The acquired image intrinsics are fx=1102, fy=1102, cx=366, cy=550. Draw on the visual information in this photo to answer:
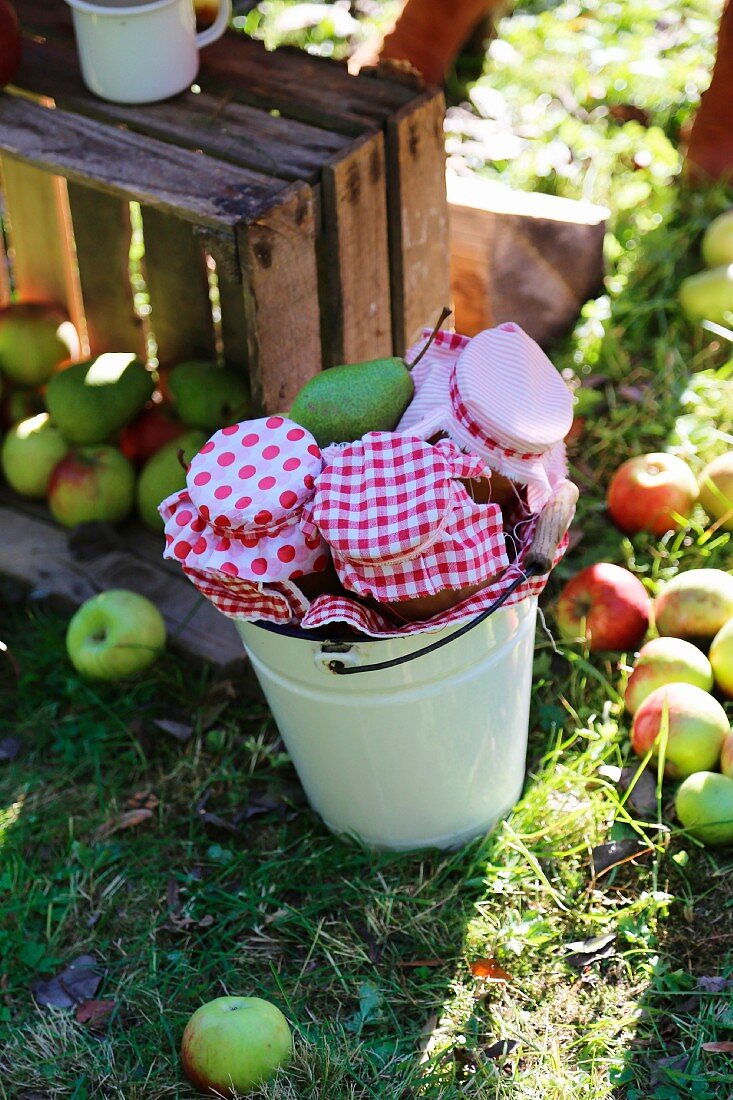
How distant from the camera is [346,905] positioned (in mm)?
2277

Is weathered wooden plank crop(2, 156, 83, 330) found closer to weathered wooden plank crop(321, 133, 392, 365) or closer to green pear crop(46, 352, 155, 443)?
green pear crop(46, 352, 155, 443)

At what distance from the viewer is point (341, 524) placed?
5.71ft

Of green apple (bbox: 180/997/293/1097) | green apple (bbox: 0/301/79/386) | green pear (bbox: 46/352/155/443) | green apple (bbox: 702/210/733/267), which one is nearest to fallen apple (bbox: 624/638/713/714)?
green apple (bbox: 180/997/293/1097)

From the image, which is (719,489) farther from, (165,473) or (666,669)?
(165,473)

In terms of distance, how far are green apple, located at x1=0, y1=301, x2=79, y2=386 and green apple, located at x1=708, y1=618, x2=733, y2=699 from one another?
6.64ft

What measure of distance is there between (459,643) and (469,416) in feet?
1.34

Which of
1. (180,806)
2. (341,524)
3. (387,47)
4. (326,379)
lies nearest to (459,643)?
(341,524)

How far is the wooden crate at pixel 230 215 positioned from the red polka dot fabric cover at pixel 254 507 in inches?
21.7

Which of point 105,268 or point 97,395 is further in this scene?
point 105,268

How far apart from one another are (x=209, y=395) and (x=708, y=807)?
1600 mm

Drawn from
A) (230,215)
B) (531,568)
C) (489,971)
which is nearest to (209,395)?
(230,215)

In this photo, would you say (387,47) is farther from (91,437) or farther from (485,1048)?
(485,1048)

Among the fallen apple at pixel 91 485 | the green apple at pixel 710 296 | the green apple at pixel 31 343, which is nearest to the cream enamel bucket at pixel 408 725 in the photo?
the fallen apple at pixel 91 485

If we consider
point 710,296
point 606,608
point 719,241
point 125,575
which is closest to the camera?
point 606,608
